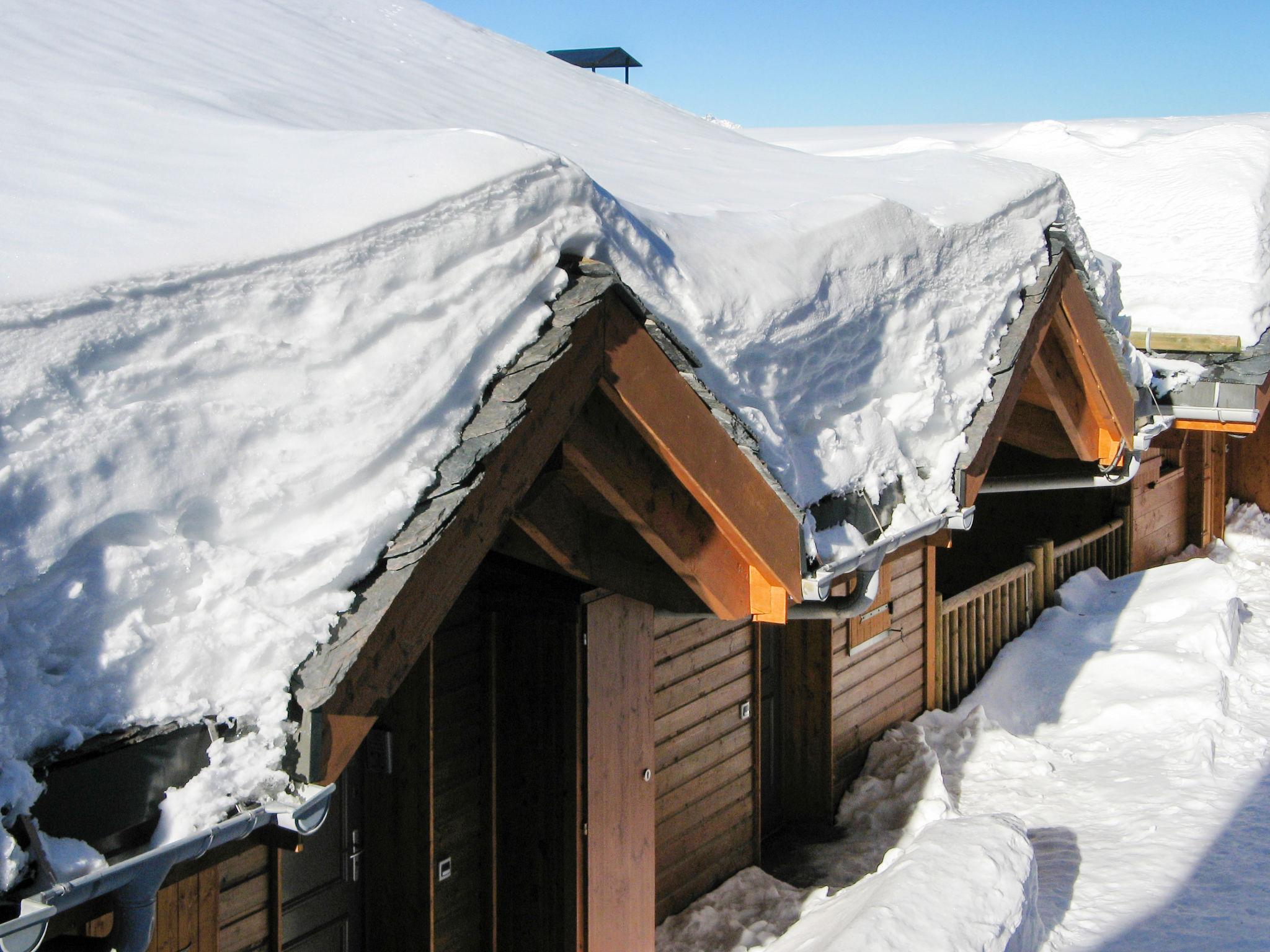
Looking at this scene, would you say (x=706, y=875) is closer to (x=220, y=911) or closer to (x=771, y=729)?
(x=771, y=729)

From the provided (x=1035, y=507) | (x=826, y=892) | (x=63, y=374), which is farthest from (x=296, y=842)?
(x=1035, y=507)

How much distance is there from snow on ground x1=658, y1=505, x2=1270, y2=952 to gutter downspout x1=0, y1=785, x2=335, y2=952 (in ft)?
9.08

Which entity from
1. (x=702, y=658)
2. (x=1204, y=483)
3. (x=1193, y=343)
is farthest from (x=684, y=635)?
(x=1204, y=483)

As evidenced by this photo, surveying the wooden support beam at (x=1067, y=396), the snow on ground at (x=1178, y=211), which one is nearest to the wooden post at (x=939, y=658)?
the wooden support beam at (x=1067, y=396)

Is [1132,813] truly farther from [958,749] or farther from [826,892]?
[826,892]

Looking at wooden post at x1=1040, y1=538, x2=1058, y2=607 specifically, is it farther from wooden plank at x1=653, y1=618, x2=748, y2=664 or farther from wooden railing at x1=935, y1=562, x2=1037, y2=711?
wooden plank at x1=653, y1=618, x2=748, y2=664

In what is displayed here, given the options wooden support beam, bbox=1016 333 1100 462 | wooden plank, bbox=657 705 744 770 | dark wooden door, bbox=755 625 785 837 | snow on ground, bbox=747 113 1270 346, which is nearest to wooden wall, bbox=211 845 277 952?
wooden plank, bbox=657 705 744 770

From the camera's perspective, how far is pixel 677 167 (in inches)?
251

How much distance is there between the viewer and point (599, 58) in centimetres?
1886

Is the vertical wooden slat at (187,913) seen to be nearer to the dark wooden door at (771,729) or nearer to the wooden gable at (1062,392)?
the wooden gable at (1062,392)

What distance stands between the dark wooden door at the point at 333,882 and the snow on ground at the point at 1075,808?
1774mm

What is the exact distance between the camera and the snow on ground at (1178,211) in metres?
10.2

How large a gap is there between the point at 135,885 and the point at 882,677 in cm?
649

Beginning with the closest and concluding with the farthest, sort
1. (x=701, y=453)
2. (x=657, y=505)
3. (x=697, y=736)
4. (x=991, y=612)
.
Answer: (x=701, y=453) → (x=657, y=505) → (x=697, y=736) → (x=991, y=612)
